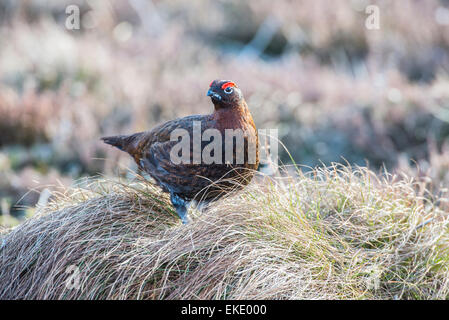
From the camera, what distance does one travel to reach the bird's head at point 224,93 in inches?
100

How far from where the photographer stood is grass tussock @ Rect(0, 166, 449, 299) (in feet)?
7.91

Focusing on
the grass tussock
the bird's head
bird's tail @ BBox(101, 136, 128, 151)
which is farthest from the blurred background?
the bird's head

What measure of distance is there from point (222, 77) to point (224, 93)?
4.11m

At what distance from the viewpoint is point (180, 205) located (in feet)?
9.31

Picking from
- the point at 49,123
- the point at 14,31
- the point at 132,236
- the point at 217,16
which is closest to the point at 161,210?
the point at 132,236

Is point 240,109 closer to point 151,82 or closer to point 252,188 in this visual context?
point 252,188

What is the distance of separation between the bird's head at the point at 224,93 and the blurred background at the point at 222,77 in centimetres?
157

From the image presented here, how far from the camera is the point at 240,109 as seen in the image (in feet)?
8.59

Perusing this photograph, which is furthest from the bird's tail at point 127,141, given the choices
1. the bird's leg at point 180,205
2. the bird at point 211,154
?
the bird's leg at point 180,205
